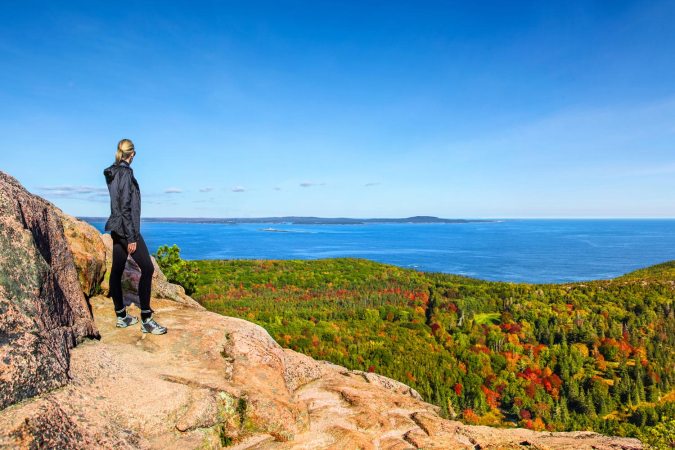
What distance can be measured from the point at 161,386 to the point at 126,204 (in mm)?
4357

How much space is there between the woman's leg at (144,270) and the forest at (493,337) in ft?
138

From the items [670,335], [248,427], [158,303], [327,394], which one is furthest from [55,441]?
[670,335]

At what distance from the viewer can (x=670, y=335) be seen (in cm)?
9069

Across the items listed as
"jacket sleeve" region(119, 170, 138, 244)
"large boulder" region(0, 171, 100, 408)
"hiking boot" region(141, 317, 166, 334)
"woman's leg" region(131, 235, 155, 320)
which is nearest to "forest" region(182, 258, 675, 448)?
"hiking boot" region(141, 317, 166, 334)

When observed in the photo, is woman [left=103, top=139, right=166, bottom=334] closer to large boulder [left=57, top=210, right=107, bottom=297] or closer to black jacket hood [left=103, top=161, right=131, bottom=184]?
black jacket hood [left=103, top=161, right=131, bottom=184]

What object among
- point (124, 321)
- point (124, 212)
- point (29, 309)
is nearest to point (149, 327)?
point (124, 321)

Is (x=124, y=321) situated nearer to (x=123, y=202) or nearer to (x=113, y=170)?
(x=123, y=202)

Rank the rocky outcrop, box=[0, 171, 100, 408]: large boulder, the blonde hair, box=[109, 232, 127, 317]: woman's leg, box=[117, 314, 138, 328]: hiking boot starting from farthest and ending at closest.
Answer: box=[117, 314, 138, 328]: hiking boot, box=[109, 232, 127, 317]: woman's leg, the blonde hair, the rocky outcrop, box=[0, 171, 100, 408]: large boulder

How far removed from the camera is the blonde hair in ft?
30.8

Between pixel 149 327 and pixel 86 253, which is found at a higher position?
pixel 86 253

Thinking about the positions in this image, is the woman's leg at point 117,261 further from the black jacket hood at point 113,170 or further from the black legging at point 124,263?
the black jacket hood at point 113,170

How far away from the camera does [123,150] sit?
9.42m

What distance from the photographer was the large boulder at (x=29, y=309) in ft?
19.2

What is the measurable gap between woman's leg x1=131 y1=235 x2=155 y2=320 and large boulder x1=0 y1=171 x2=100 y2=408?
4.51 feet
